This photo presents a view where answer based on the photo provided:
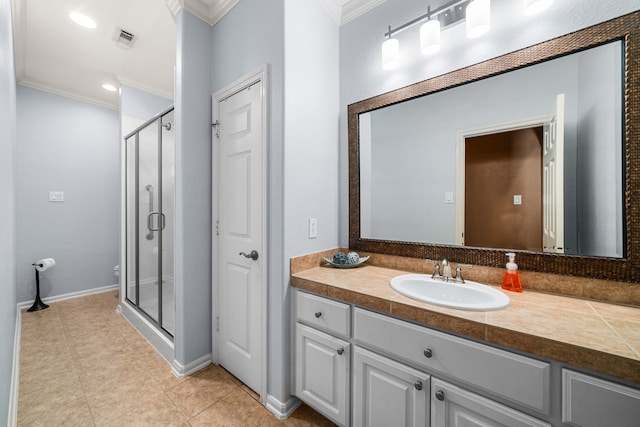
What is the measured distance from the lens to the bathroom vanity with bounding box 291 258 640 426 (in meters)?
0.74

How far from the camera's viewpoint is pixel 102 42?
93.7 inches

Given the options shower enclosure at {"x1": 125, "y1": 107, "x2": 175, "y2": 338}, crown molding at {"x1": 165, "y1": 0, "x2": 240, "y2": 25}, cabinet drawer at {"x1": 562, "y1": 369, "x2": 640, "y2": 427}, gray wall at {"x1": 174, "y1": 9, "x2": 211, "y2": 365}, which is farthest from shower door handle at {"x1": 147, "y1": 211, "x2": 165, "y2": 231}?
cabinet drawer at {"x1": 562, "y1": 369, "x2": 640, "y2": 427}

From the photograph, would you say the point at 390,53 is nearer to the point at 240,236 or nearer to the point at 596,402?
the point at 240,236

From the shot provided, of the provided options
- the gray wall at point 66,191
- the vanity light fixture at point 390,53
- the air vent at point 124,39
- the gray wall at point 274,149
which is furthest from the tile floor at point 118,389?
the air vent at point 124,39

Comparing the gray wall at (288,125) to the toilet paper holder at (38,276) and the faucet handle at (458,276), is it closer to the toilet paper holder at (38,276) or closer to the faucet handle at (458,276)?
the faucet handle at (458,276)

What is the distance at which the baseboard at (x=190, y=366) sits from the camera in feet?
5.91

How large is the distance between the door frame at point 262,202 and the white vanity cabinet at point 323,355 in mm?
221

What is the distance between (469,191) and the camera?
1440 millimetres

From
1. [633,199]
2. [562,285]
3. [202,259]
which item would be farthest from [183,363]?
[633,199]

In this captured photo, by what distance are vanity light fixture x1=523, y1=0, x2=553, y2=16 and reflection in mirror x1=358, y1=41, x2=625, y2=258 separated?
23cm

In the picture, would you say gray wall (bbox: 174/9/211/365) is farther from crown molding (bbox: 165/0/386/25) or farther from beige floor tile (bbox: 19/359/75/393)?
beige floor tile (bbox: 19/359/75/393)

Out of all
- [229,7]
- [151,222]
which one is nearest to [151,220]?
[151,222]

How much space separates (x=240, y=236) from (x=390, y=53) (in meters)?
1.50

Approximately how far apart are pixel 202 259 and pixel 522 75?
7.29 feet
